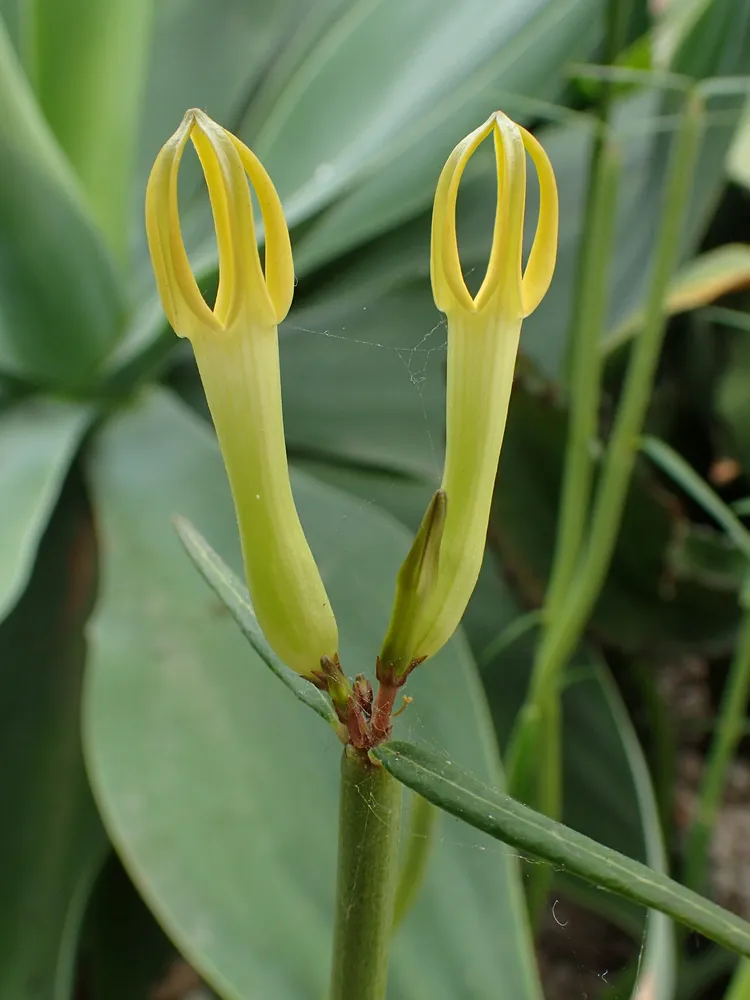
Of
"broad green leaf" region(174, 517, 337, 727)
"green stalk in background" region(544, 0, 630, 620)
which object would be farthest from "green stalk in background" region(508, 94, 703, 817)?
"broad green leaf" region(174, 517, 337, 727)

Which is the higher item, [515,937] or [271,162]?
[271,162]

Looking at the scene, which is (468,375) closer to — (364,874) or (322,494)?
(364,874)

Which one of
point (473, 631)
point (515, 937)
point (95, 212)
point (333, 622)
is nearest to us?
point (333, 622)

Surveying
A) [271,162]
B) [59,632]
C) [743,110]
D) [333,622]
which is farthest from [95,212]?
[333,622]

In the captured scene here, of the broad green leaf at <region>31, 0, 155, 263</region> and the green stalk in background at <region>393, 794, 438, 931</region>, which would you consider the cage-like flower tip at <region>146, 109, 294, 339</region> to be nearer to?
the green stalk in background at <region>393, 794, 438, 931</region>

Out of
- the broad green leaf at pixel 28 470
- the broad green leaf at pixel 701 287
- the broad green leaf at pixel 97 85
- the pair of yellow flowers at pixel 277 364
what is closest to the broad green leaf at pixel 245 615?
the pair of yellow flowers at pixel 277 364

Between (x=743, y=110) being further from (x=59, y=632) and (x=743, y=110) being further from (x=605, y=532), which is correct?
(x=59, y=632)

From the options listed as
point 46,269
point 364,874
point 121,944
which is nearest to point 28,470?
point 46,269
